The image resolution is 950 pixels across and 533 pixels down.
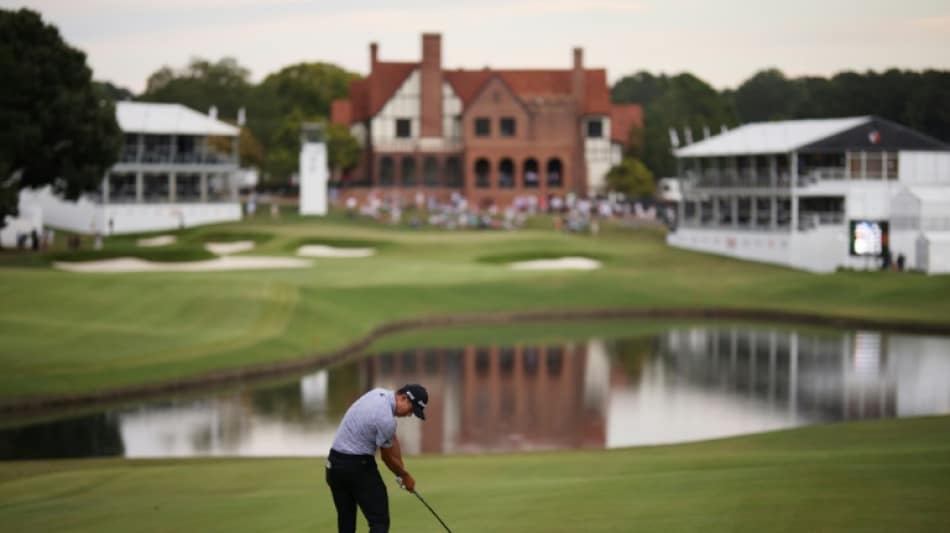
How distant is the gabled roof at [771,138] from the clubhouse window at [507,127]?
28.5 meters

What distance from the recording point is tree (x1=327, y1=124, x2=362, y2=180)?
123 m

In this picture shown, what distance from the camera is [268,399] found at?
136ft

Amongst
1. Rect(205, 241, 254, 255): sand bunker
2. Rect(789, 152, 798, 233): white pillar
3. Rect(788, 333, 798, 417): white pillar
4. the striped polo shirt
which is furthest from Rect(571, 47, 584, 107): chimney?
the striped polo shirt

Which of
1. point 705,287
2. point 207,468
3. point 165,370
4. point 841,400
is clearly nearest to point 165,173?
point 705,287

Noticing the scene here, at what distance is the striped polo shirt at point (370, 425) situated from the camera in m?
16.6

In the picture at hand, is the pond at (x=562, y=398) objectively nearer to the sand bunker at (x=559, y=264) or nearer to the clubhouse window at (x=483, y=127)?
the sand bunker at (x=559, y=264)

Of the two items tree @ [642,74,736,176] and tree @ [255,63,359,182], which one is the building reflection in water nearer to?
tree @ [642,74,736,176]

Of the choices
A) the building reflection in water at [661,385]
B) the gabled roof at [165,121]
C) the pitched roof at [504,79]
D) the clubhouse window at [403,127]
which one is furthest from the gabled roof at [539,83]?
the building reflection in water at [661,385]

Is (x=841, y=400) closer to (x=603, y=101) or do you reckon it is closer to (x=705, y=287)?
(x=705, y=287)

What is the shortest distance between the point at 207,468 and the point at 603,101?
100 meters

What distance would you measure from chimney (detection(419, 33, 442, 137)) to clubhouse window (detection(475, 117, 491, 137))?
335 cm

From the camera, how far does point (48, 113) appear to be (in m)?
74.9

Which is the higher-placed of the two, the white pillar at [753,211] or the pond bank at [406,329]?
the white pillar at [753,211]

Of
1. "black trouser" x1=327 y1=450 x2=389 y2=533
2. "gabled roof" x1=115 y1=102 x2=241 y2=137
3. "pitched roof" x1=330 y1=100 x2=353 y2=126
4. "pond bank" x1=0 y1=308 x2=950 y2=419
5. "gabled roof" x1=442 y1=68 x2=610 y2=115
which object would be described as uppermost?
"gabled roof" x1=442 y1=68 x2=610 y2=115
